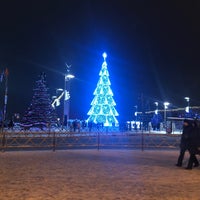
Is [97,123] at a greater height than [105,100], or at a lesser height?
lesser

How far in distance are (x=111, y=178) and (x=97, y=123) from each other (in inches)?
1458

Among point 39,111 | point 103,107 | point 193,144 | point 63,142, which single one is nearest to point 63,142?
point 63,142

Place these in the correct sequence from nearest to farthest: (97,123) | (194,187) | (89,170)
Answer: (194,187)
(89,170)
(97,123)

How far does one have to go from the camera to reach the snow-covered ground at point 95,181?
7789 mm

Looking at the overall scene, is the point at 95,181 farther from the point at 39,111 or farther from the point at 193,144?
the point at 39,111

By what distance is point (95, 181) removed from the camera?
9.52m

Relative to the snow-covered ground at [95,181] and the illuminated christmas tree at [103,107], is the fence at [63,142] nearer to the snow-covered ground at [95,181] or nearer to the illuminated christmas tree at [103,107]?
the snow-covered ground at [95,181]

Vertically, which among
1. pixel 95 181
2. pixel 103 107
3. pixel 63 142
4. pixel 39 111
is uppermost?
pixel 103 107

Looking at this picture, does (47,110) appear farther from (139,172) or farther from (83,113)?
(83,113)

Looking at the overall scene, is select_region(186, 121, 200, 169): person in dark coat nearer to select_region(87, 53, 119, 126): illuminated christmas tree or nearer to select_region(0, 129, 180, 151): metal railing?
select_region(0, 129, 180, 151): metal railing

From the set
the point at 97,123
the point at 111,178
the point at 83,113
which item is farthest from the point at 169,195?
the point at 83,113

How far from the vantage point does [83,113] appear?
322ft

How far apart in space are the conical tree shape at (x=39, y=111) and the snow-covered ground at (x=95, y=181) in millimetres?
29247

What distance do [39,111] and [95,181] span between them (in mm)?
34125
